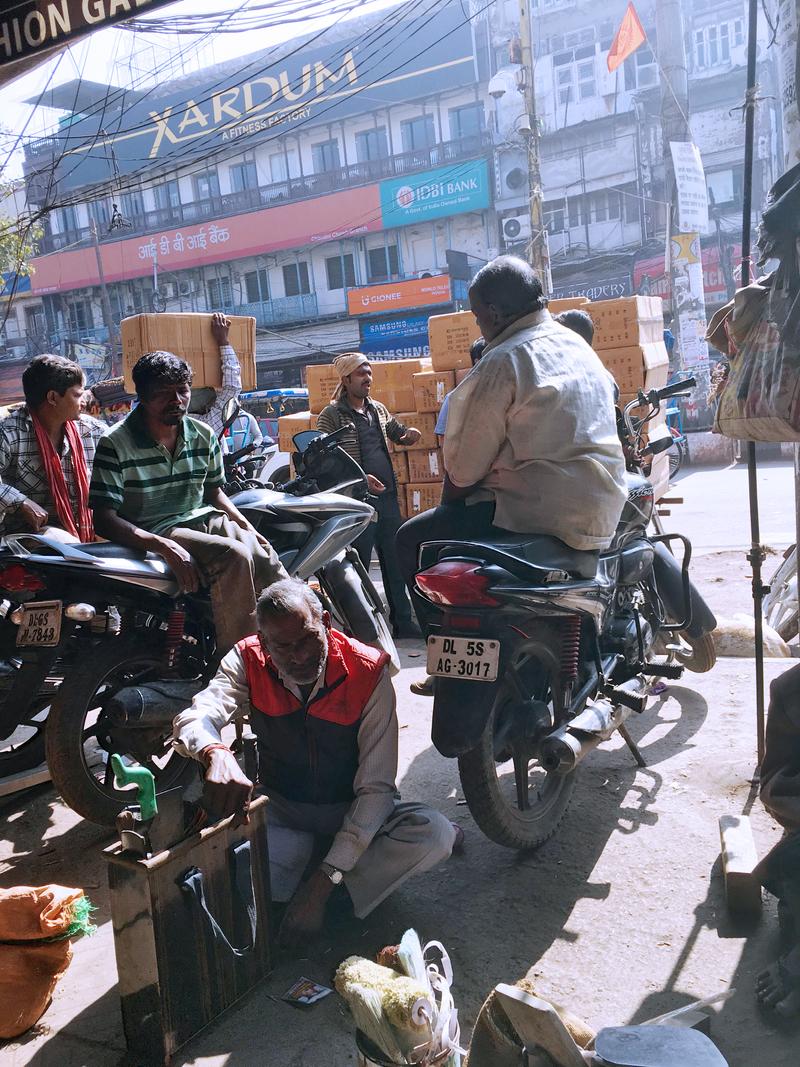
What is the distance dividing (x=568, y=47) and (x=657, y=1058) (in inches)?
1463

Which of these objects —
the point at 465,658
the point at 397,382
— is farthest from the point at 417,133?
the point at 465,658

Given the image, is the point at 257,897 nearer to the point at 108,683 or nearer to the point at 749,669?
the point at 108,683

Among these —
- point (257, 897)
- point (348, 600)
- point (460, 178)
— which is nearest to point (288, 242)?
point (460, 178)

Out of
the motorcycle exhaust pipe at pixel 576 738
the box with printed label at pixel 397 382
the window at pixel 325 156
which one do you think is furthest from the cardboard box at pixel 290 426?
the window at pixel 325 156

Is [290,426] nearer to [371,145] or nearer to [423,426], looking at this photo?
[423,426]

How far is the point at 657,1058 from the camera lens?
1.86 meters

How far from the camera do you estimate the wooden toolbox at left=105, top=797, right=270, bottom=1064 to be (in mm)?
2229

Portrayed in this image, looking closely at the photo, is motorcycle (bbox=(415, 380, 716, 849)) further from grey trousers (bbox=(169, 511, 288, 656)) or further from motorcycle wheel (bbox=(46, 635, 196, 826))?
motorcycle wheel (bbox=(46, 635, 196, 826))

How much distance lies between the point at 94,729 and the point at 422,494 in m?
6.81

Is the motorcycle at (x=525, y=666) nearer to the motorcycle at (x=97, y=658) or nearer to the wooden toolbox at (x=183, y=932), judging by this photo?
the wooden toolbox at (x=183, y=932)

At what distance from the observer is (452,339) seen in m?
9.69

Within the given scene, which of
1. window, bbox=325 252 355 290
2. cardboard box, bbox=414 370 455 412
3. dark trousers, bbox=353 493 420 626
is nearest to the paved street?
dark trousers, bbox=353 493 420 626

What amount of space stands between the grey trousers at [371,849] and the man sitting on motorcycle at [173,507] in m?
1.10

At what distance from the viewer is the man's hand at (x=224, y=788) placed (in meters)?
2.37
